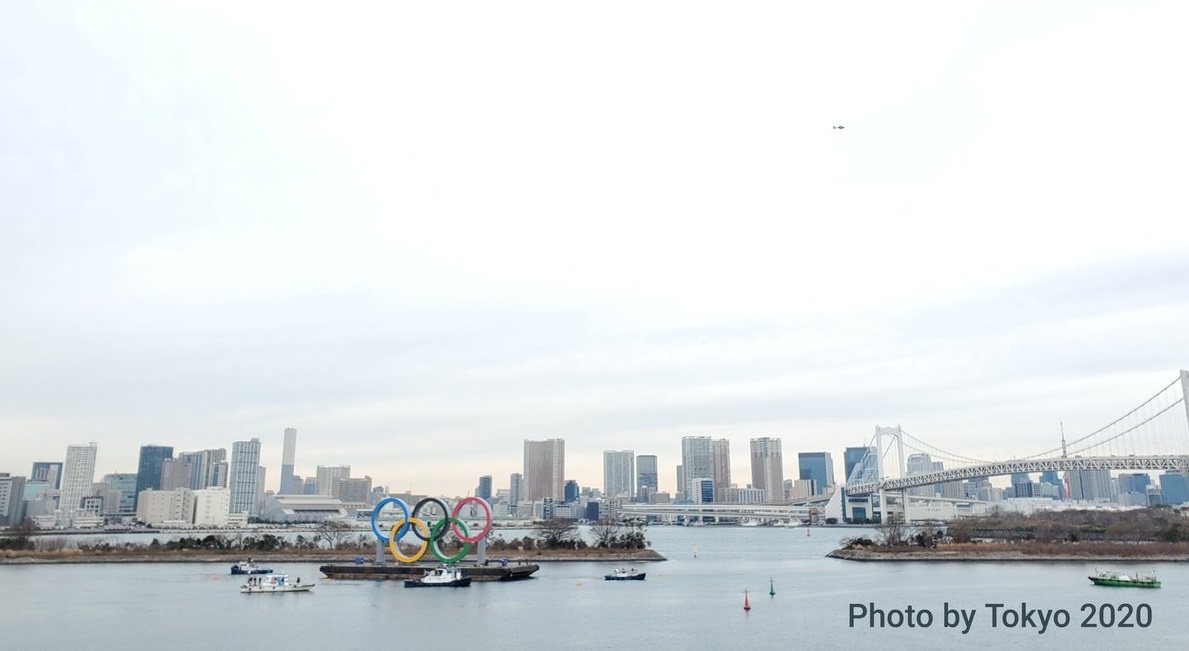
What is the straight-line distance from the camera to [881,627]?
80.6ft

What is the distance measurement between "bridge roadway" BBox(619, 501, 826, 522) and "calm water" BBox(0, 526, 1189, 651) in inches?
4241

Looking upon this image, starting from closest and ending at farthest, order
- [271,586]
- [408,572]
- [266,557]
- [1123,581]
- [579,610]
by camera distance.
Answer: [579,610]
[1123,581]
[271,586]
[408,572]
[266,557]

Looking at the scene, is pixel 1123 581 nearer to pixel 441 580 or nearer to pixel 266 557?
pixel 441 580

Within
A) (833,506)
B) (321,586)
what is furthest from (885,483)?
(321,586)

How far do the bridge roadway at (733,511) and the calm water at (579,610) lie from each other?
108 m

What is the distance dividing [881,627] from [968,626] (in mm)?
2453

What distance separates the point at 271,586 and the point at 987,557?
36555 millimetres

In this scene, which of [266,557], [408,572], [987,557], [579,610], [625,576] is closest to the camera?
[579,610]

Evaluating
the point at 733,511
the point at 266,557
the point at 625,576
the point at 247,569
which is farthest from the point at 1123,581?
the point at 733,511

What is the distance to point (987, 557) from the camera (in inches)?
1869

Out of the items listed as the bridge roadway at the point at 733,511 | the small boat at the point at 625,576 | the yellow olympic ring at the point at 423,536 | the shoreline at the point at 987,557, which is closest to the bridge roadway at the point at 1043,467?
the shoreline at the point at 987,557

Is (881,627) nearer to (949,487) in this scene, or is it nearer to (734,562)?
(734,562)

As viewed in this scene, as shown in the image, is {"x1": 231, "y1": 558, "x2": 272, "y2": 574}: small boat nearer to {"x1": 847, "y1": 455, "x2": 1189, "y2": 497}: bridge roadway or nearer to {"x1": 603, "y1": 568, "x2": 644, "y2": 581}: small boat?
{"x1": 603, "y1": 568, "x2": 644, "y2": 581}: small boat

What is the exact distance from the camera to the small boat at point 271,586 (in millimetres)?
34500
